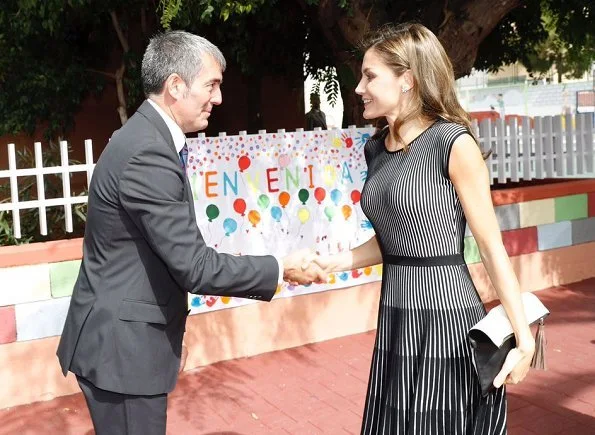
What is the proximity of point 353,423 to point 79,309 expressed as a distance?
260 cm

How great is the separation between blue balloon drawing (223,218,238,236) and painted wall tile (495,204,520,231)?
2736mm

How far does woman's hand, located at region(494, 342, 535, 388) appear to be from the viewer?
2.61 meters

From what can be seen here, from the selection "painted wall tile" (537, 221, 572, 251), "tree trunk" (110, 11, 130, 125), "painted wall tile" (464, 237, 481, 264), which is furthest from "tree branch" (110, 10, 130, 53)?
"painted wall tile" (537, 221, 572, 251)

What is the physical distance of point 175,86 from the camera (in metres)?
2.64

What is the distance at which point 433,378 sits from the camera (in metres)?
2.75

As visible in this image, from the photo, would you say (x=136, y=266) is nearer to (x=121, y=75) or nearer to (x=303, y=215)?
(x=303, y=215)

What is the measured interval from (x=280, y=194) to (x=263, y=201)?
6.6 inches

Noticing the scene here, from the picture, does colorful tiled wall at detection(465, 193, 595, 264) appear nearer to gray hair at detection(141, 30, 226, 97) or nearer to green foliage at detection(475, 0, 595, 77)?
green foliage at detection(475, 0, 595, 77)

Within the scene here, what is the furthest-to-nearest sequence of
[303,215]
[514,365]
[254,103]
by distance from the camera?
[254,103]
[303,215]
[514,365]

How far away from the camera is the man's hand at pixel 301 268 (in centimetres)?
319

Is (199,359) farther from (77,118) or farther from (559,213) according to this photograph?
(77,118)

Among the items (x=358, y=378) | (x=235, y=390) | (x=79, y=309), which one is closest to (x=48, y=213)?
(x=235, y=390)

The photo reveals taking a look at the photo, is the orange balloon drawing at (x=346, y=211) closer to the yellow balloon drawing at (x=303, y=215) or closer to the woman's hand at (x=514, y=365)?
the yellow balloon drawing at (x=303, y=215)

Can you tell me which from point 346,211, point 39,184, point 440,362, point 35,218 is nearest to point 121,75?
point 35,218
